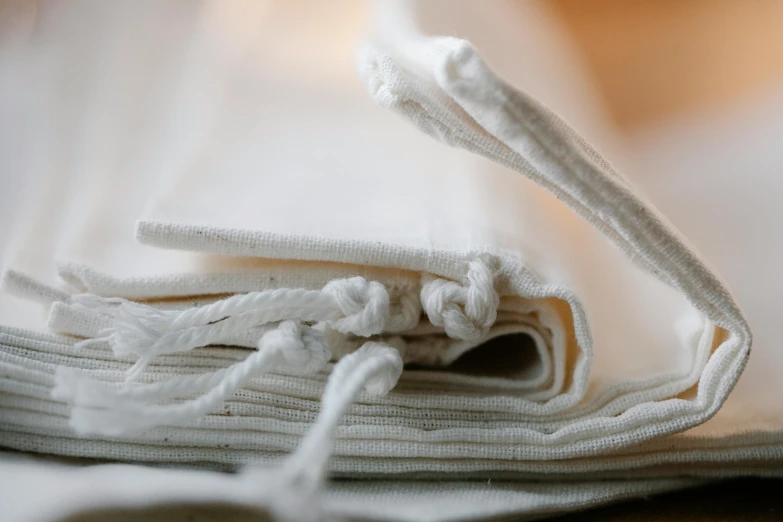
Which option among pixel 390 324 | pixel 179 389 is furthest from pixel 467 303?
pixel 179 389

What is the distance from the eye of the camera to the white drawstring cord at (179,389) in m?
0.30

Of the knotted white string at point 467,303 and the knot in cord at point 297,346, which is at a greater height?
the knotted white string at point 467,303

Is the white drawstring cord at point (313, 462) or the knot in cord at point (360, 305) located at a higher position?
the knot in cord at point (360, 305)

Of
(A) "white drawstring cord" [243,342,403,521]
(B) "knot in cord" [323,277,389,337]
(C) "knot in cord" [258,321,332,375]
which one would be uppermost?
(B) "knot in cord" [323,277,389,337]

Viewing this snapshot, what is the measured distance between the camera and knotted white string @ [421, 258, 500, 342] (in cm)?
37

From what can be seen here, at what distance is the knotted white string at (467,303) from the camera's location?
0.37m

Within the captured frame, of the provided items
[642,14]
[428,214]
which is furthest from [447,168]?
[642,14]

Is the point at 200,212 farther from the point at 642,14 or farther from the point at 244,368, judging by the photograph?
the point at 642,14

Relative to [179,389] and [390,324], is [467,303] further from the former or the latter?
[179,389]

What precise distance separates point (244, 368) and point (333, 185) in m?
0.15

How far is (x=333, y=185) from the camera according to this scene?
1.46 feet

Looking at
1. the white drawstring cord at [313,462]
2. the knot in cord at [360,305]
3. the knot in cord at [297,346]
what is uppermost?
the knot in cord at [360,305]

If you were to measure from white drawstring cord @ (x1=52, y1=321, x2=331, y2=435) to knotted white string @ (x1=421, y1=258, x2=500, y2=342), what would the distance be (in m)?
0.06

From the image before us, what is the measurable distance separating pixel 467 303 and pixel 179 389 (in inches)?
6.1
